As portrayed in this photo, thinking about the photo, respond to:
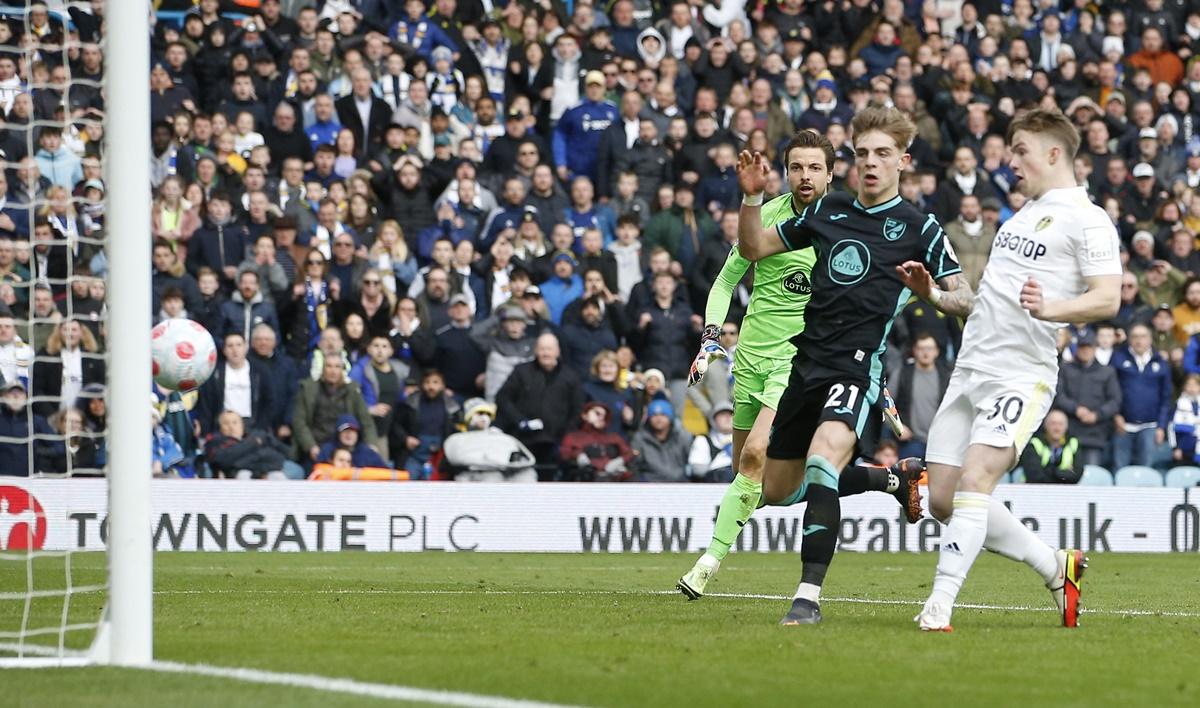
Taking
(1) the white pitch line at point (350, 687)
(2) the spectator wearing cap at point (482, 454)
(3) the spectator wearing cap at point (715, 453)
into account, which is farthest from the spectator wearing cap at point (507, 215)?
(1) the white pitch line at point (350, 687)

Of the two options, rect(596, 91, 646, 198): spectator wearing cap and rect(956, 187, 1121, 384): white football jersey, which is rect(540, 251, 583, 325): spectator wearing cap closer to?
rect(596, 91, 646, 198): spectator wearing cap

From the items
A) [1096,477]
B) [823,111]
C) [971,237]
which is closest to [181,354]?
[971,237]

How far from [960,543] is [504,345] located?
11500mm

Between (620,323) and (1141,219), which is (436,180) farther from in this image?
(1141,219)

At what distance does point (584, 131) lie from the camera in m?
22.2

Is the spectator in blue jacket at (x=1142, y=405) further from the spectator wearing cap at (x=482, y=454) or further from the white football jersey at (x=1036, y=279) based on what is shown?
the white football jersey at (x=1036, y=279)

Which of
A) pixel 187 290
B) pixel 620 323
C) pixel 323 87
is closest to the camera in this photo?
pixel 187 290

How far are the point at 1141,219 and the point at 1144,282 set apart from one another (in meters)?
1.34

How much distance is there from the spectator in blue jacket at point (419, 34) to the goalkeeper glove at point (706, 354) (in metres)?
12.5

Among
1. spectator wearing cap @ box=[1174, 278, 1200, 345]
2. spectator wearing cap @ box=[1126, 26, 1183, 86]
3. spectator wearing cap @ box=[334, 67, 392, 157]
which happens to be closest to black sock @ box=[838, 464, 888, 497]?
spectator wearing cap @ box=[1174, 278, 1200, 345]

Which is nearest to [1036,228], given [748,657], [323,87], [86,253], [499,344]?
[748,657]

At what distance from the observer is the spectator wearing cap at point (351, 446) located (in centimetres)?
1889

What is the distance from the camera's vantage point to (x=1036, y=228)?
8680mm

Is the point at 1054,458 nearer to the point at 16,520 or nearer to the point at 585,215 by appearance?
the point at 585,215
